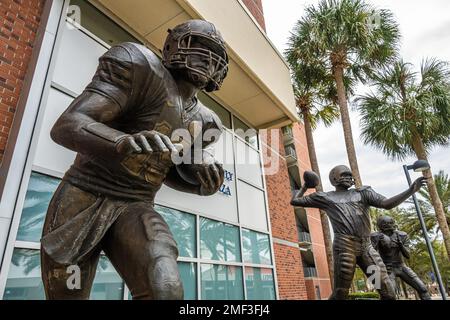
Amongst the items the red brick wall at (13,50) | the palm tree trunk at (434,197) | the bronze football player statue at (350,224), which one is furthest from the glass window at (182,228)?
the palm tree trunk at (434,197)

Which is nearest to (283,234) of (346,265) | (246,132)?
(246,132)

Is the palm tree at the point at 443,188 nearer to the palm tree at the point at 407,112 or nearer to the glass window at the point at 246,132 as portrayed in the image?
the palm tree at the point at 407,112

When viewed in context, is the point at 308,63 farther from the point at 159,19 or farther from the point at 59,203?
the point at 59,203

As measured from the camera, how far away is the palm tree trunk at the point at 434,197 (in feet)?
32.9

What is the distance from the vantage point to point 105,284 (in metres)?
3.98

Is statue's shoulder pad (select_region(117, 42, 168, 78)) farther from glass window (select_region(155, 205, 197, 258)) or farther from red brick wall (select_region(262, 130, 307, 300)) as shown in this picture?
red brick wall (select_region(262, 130, 307, 300))

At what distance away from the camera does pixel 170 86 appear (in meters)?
1.41

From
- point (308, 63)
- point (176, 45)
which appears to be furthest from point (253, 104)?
point (176, 45)

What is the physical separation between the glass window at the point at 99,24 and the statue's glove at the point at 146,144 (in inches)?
182

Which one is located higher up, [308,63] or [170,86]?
[308,63]

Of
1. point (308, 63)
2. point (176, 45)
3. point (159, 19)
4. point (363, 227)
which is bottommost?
point (363, 227)

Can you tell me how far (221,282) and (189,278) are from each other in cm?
102
